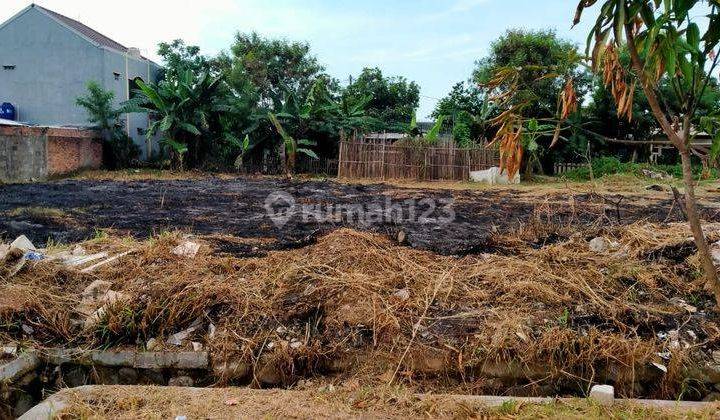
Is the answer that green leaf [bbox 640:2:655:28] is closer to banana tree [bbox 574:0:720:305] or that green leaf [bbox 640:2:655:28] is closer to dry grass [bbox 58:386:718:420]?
banana tree [bbox 574:0:720:305]

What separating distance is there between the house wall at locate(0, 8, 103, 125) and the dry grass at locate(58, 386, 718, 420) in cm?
1972

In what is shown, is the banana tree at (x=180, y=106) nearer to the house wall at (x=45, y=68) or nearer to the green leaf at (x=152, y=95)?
the green leaf at (x=152, y=95)

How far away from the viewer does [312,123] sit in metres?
19.1

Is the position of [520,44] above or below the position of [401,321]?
above

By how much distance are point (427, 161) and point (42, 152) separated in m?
11.4

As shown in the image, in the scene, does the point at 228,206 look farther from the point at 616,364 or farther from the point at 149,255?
the point at 616,364

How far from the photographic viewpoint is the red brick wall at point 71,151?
16.1m

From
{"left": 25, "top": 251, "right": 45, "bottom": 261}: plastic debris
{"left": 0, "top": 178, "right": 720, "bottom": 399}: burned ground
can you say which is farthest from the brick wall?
{"left": 25, "top": 251, "right": 45, "bottom": 261}: plastic debris

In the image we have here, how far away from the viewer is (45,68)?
784 inches

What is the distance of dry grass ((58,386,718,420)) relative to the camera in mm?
2531

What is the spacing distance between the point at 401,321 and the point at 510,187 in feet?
40.2

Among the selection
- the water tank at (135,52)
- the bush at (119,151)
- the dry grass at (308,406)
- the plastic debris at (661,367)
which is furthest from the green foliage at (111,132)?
the plastic debris at (661,367)

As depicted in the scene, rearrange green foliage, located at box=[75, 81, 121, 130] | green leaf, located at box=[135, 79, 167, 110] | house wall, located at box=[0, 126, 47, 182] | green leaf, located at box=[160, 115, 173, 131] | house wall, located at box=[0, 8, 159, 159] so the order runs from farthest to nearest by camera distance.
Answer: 1. house wall, located at box=[0, 8, 159, 159]
2. green foliage, located at box=[75, 81, 121, 130]
3. green leaf, located at box=[160, 115, 173, 131]
4. green leaf, located at box=[135, 79, 167, 110]
5. house wall, located at box=[0, 126, 47, 182]

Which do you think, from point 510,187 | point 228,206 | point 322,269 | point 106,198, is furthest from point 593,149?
point 322,269
